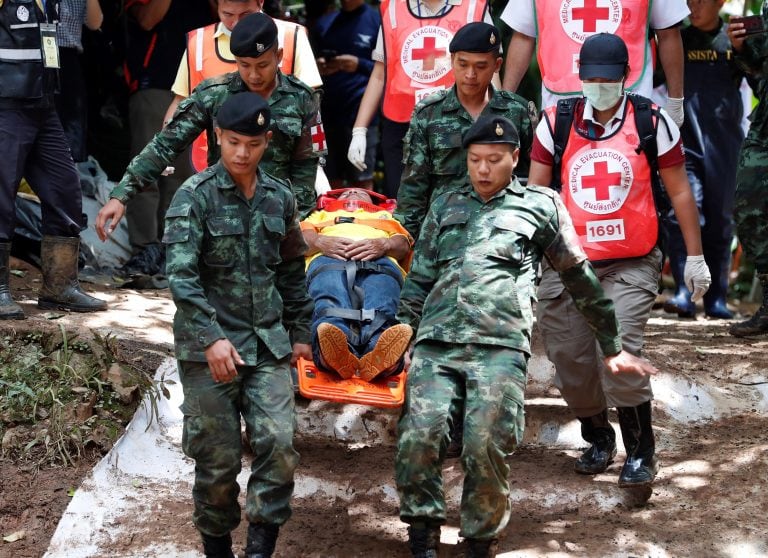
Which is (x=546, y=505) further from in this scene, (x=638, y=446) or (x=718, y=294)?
(x=718, y=294)

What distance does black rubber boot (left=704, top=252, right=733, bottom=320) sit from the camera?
8.41 metres

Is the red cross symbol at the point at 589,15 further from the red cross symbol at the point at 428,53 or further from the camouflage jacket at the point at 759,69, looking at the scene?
the camouflage jacket at the point at 759,69

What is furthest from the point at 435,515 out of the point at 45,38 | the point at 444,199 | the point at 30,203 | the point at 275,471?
the point at 30,203

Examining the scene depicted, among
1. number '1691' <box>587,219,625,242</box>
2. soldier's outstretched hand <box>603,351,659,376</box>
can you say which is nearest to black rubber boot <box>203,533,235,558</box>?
soldier's outstretched hand <box>603,351,659,376</box>

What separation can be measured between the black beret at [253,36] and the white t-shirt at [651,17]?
1.72m

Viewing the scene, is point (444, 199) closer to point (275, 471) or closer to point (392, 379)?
point (392, 379)

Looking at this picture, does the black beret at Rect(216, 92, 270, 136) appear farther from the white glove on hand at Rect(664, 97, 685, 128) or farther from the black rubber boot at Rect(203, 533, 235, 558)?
the white glove on hand at Rect(664, 97, 685, 128)

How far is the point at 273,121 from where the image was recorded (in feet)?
19.0

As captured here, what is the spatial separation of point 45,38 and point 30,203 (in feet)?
6.31

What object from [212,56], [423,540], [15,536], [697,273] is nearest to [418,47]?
[212,56]

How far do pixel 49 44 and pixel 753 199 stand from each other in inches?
166

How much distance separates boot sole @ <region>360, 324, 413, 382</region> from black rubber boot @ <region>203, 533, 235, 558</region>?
1076 mm

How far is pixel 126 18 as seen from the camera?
8.67 metres

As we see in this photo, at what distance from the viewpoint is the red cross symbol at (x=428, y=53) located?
6.66 meters
